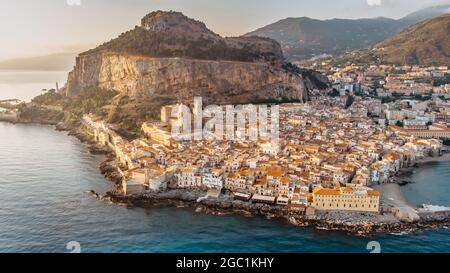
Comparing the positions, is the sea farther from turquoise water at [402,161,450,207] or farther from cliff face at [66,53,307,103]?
cliff face at [66,53,307,103]

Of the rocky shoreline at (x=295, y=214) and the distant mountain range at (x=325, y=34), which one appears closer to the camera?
the rocky shoreline at (x=295, y=214)

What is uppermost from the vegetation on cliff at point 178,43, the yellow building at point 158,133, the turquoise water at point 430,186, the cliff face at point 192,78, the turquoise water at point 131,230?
the vegetation on cliff at point 178,43

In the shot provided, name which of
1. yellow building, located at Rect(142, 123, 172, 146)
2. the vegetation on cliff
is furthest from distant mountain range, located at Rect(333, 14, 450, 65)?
yellow building, located at Rect(142, 123, 172, 146)

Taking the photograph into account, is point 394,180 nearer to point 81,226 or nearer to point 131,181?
point 131,181

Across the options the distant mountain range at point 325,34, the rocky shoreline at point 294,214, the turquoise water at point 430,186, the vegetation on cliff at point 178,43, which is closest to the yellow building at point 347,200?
the rocky shoreline at point 294,214

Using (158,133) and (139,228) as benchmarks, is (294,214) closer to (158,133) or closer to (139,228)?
(139,228)

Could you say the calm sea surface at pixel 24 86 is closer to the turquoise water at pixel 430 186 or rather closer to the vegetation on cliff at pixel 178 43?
the vegetation on cliff at pixel 178 43
